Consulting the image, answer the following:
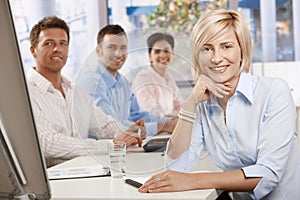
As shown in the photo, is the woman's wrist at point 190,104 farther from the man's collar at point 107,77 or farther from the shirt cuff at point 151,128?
the man's collar at point 107,77

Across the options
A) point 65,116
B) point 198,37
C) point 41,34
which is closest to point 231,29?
point 198,37

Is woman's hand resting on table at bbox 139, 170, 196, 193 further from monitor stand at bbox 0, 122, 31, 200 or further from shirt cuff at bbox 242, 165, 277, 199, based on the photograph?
monitor stand at bbox 0, 122, 31, 200

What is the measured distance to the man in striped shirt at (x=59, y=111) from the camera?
2119mm

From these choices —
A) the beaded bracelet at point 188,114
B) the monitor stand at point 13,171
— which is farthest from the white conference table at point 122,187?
the monitor stand at point 13,171

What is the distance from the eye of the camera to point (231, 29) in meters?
2.17

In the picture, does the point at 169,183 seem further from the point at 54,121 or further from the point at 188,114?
the point at 54,121

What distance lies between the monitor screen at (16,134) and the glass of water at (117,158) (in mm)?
1130

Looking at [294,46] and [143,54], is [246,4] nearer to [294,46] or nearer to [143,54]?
[294,46]

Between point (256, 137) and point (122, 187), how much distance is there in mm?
521

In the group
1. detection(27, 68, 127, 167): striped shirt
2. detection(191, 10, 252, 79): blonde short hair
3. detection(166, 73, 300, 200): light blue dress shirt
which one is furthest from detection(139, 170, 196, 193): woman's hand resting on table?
detection(27, 68, 127, 167): striped shirt

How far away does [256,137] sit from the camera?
7.03 feet

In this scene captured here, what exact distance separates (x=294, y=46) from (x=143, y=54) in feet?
11.9

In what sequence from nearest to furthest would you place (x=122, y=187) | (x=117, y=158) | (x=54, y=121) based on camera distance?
(x=122, y=187) < (x=117, y=158) < (x=54, y=121)

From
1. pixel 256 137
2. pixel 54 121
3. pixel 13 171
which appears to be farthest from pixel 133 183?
pixel 54 121
